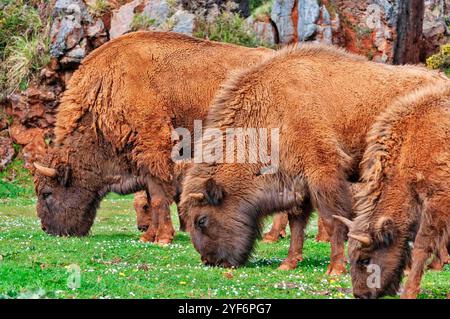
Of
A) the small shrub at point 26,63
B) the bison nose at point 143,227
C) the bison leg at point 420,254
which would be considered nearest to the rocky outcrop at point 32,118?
the small shrub at point 26,63

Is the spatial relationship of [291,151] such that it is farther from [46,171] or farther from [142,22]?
[142,22]

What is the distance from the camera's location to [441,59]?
30.2m

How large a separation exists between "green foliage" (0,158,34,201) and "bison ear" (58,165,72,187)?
Result: 8.89 meters

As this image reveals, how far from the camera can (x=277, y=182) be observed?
12938mm

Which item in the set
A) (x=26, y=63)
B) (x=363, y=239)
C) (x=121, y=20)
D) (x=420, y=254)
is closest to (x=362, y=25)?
(x=121, y=20)

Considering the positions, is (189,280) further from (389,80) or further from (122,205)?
(122,205)

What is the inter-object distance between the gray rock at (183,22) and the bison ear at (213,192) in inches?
649

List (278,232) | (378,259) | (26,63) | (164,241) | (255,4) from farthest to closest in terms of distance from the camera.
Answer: (255,4)
(26,63)
(278,232)
(164,241)
(378,259)

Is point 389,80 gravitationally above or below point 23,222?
above

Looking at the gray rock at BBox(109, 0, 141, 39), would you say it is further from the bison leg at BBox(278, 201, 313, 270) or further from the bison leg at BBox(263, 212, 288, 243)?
the bison leg at BBox(278, 201, 313, 270)

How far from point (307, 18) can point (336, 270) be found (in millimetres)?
18099

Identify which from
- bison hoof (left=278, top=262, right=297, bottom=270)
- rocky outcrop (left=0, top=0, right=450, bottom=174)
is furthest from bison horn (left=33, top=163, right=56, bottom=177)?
rocky outcrop (left=0, top=0, right=450, bottom=174)
